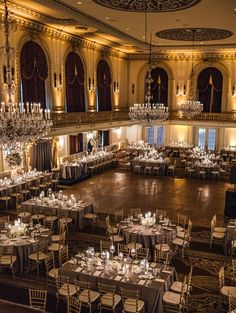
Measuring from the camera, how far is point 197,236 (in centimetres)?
1282

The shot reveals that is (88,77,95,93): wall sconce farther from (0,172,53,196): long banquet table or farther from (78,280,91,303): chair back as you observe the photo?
(78,280,91,303): chair back

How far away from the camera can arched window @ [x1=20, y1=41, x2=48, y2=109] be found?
18.6m

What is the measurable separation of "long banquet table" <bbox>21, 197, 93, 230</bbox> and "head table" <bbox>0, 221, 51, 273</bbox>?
218 centimetres

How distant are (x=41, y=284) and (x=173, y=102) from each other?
2426cm

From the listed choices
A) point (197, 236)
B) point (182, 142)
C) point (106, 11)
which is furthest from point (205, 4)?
point (182, 142)

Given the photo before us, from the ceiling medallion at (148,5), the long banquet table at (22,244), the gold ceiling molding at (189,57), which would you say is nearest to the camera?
the long banquet table at (22,244)

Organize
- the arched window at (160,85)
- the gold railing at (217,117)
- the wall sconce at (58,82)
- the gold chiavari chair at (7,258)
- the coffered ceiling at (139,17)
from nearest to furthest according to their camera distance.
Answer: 1. the gold chiavari chair at (7,258)
2. the coffered ceiling at (139,17)
3. the wall sconce at (58,82)
4. the gold railing at (217,117)
5. the arched window at (160,85)

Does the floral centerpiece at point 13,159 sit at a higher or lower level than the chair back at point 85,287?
higher

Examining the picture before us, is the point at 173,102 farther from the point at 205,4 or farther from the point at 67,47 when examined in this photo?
the point at 205,4

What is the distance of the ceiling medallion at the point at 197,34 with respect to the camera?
60.6 ft

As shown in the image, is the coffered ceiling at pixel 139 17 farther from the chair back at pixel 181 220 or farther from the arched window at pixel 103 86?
the chair back at pixel 181 220

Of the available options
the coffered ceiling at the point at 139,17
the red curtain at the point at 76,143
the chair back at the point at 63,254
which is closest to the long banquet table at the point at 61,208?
the chair back at the point at 63,254

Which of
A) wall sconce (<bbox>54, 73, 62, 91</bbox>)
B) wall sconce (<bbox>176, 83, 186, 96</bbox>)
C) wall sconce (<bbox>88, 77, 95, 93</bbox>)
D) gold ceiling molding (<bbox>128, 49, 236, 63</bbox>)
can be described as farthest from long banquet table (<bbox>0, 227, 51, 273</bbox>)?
gold ceiling molding (<bbox>128, 49, 236, 63</bbox>)

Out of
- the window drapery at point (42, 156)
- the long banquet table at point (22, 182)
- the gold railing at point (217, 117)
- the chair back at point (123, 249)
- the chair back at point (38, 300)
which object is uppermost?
the gold railing at point (217, 117)
